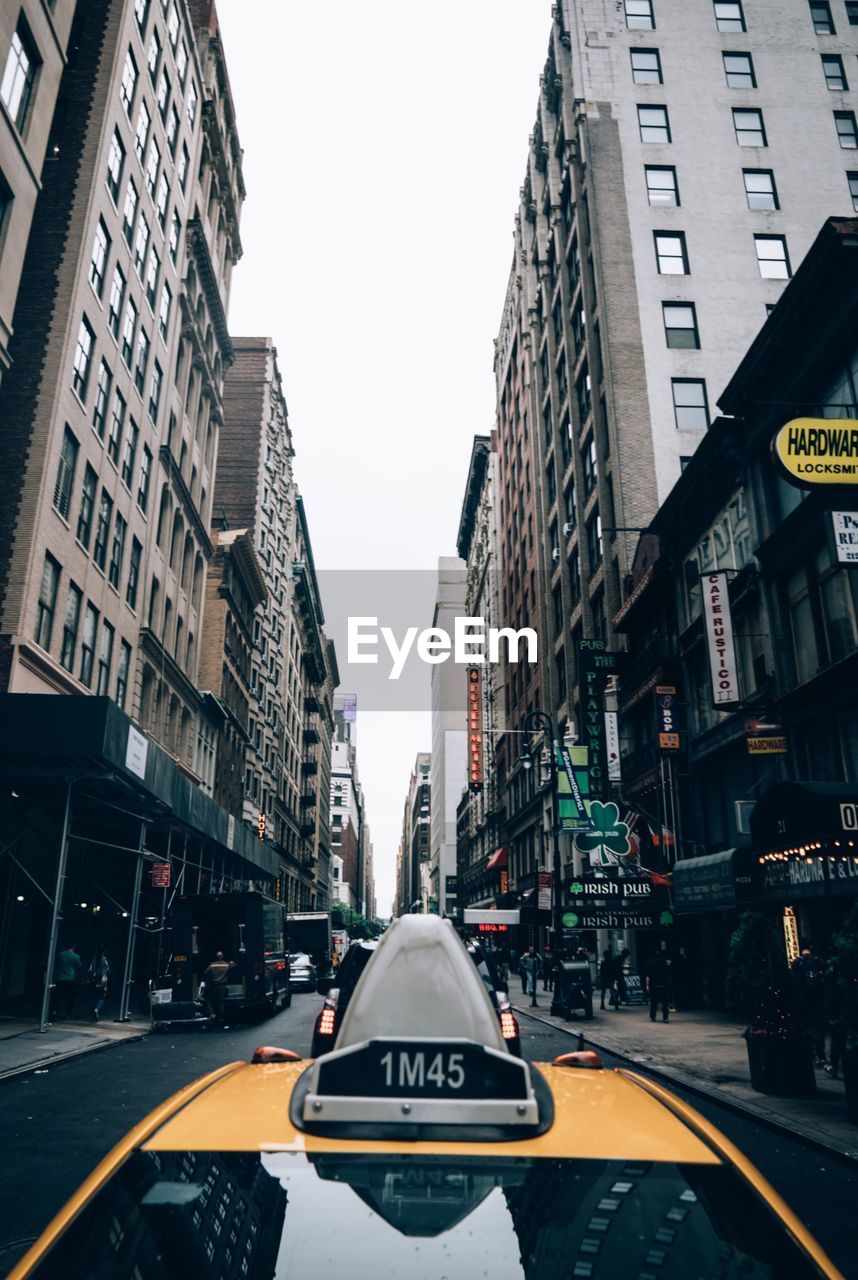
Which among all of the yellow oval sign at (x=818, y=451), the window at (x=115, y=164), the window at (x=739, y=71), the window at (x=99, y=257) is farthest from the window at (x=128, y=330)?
the window at (x=739, y=71)

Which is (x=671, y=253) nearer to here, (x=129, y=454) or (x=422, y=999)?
(x=129, y=454)

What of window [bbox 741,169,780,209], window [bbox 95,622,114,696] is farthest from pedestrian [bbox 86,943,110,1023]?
window [bbox 741,169,780,209]

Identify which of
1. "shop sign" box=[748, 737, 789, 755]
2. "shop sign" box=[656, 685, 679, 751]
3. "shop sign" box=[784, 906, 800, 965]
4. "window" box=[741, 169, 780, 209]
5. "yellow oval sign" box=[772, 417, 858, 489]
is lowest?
"shop sign" box=[784, 906, 800, 965]

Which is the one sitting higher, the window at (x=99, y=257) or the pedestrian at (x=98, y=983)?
the window at (x=99, y=257)

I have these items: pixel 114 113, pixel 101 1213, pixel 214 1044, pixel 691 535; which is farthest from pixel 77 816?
pixel 101 1213

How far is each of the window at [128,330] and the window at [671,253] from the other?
22916mm

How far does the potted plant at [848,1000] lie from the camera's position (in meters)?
10.5

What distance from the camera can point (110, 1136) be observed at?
31.2ft

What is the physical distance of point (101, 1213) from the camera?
2.25 m

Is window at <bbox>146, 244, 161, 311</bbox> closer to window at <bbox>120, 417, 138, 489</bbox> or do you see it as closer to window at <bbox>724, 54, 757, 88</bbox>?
window at <bbox>120, 417, 138, 489</bbox>

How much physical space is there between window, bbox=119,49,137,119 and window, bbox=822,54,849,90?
108ft

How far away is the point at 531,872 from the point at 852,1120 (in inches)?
1644

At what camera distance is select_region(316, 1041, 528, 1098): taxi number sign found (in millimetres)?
2586

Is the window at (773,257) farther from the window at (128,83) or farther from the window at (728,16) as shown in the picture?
the window at (128,83)
